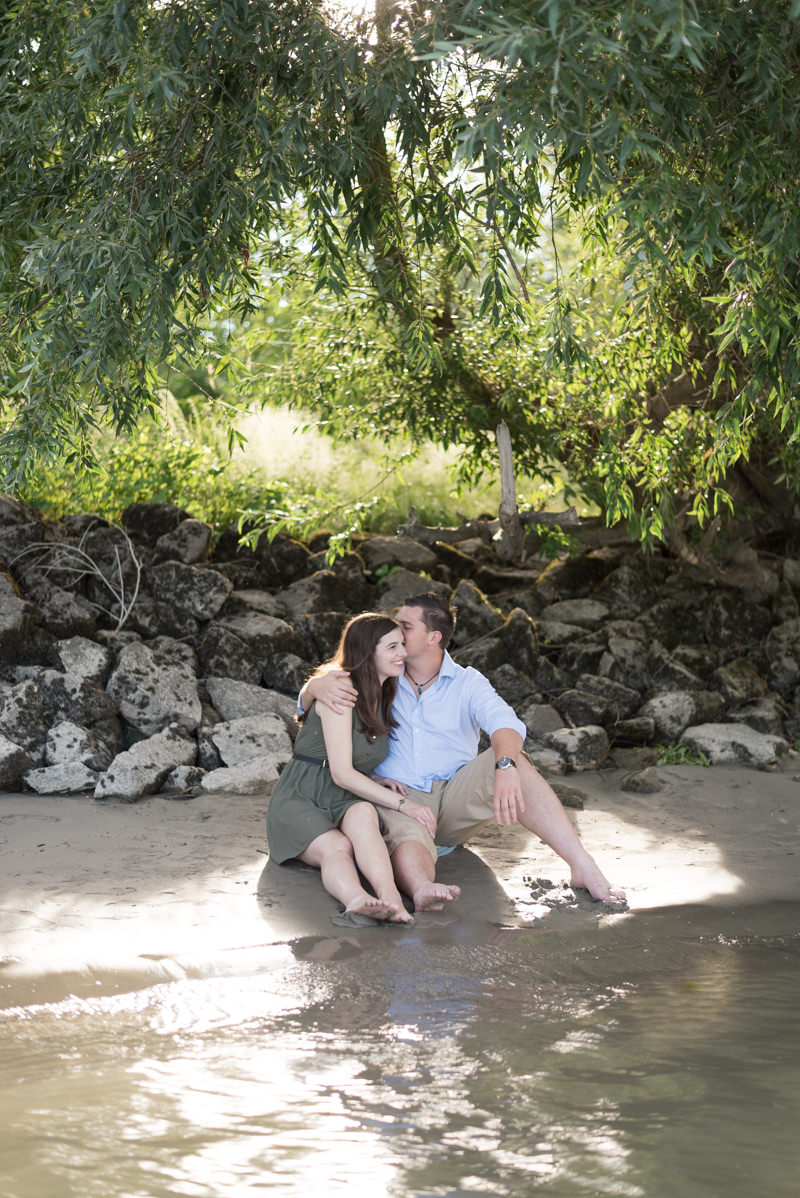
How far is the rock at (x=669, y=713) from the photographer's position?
7805 millimetres

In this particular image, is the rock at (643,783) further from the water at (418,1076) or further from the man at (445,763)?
the water at (418,1076)

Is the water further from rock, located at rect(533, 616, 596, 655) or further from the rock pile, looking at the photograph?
rock, located at rect(533, 616, 596, 655)

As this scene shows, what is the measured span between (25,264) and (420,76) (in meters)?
1.79

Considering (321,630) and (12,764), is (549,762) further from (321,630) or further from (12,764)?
(12,764)

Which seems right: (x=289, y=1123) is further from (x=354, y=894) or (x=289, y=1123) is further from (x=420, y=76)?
(x=420, y=76)

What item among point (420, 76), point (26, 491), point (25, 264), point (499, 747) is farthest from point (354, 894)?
point (26, 491)

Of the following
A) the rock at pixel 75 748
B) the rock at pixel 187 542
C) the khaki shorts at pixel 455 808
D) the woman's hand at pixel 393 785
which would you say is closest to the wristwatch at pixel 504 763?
the khaki shorts at pixel 455 808

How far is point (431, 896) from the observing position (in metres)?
4.53

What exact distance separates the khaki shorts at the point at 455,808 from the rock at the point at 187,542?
4.33 metres

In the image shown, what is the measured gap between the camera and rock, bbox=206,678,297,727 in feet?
23.8

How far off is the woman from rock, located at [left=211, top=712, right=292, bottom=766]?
171 centimetres

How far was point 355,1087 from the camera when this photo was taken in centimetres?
315

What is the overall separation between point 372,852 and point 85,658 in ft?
11.0

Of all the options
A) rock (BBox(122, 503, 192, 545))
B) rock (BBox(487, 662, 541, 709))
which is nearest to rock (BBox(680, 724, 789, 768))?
rock (BBox(487, 662, 541, 709))
